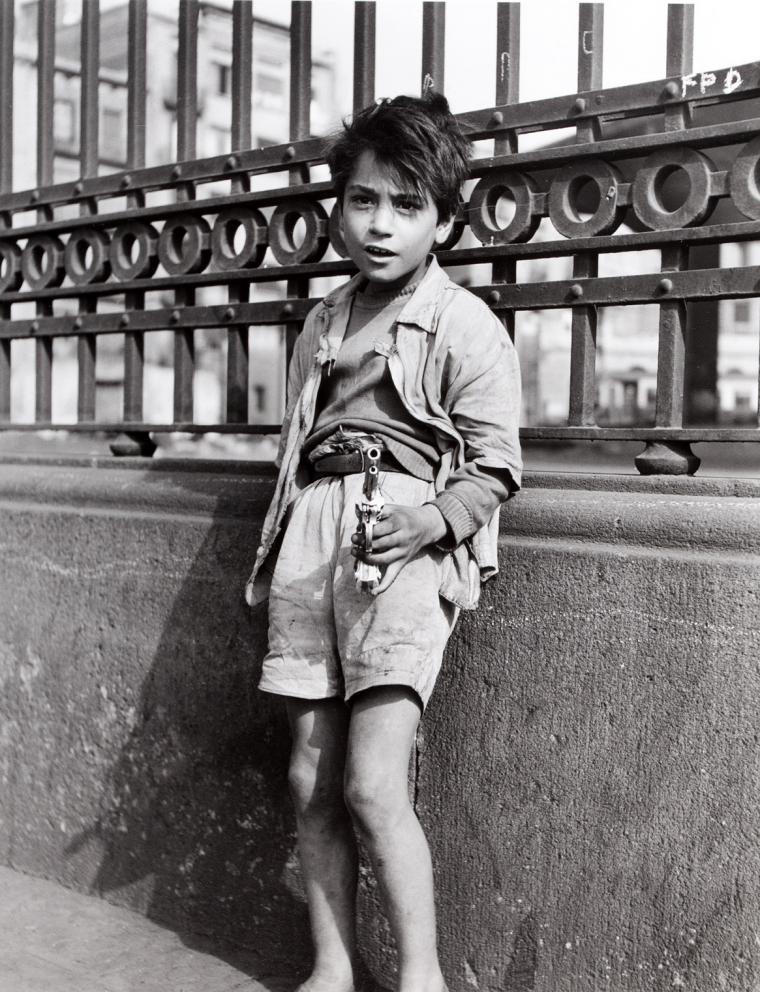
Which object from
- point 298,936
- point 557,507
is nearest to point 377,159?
point 557,507

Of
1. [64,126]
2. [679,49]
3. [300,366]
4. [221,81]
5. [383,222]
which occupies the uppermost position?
[221,81]

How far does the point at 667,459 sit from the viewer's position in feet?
9.14

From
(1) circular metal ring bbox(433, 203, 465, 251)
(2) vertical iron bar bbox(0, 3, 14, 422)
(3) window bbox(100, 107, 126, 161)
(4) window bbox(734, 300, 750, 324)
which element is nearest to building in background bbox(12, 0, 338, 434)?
(3) window bbox(100, 107, 126, 161)

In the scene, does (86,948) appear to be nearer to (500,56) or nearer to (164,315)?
(164,315)

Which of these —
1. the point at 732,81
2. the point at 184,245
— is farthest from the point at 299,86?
the point at 732,81

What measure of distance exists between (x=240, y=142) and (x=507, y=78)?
96 centimetres

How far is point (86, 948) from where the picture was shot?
331 cm

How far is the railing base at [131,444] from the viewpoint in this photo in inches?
158

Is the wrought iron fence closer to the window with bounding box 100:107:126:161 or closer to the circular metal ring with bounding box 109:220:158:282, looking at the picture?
the circular metal ring with bounding box 109:220:158:282

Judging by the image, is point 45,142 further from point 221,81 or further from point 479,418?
point 221,81

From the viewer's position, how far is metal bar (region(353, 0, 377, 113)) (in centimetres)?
335

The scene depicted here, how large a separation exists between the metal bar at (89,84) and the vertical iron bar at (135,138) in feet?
0.62

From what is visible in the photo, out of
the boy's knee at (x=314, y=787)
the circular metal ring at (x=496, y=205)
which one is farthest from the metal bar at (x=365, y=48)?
the boy's knee at (x=314, y=787)

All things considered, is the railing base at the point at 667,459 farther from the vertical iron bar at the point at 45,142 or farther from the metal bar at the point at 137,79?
the vertical iron bar at the point at 45,142
